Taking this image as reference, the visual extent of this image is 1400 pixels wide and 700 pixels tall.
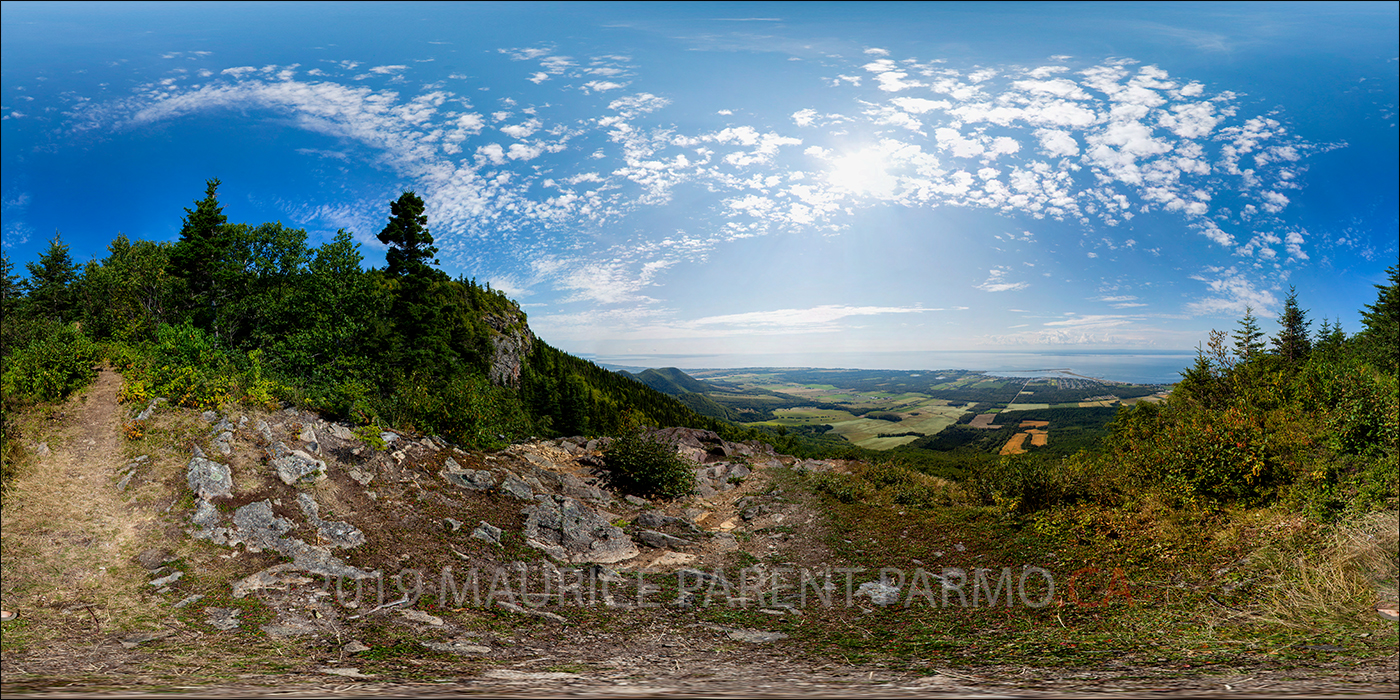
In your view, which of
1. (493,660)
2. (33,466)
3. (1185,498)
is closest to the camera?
(493,660)

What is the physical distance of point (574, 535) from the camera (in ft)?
37.4

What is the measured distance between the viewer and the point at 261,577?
298 inches

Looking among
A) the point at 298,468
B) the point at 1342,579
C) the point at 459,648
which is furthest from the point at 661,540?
the point at 1342,579

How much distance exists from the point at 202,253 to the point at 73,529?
20450mm

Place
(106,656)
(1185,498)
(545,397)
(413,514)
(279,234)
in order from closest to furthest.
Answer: (106,656) < (1185,498) < (413,514) < (279,234) < (545,397)

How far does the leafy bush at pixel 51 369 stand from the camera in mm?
10672

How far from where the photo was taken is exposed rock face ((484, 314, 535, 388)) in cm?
4781

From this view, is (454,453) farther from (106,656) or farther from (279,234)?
(279,234)

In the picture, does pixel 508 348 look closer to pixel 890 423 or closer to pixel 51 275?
pixel 51 275

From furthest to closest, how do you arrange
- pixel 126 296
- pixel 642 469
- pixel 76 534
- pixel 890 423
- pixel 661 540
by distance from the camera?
pixel 890 423 < pixel 126 296 < pixel 642 469 < pixel 661 540 < pixel 76 534

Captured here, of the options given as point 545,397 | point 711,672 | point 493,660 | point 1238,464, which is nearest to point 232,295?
point 493,660

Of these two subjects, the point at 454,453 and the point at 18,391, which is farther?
the point at 454,453

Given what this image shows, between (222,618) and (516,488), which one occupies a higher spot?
(516,488)

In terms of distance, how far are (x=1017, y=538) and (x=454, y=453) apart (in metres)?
14.3
